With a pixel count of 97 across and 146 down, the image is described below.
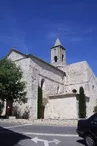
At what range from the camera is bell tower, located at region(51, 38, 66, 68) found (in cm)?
5038

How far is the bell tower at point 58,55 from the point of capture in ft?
165

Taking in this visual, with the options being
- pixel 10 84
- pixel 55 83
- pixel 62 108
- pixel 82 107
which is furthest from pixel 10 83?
pixel 55 83

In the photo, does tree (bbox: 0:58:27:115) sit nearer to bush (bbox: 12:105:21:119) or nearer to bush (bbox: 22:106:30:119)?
bush (bbox: 22:106:30:119)

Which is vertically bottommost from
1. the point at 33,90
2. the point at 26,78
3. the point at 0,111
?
the point at 0,111

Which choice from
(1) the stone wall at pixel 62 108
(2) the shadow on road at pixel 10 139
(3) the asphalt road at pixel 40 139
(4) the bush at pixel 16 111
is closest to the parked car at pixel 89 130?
(3) the asphalt road at pixel 40 139

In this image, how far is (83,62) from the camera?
41.7 meters

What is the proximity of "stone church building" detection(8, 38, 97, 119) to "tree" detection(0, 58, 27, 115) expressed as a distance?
97.9 inches

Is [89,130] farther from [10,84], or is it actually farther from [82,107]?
[82,107]

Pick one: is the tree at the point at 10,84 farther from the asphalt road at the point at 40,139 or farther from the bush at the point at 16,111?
the asphalt road at the point at 40,139

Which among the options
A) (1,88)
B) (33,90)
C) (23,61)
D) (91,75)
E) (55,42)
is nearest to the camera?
(1,88)

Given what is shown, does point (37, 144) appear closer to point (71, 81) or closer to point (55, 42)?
point (71, 81)

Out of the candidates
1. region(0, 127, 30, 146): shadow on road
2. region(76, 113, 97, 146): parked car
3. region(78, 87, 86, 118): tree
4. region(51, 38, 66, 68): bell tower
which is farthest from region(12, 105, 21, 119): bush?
region(76, 113, 97, 146): parked car

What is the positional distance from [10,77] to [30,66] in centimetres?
608

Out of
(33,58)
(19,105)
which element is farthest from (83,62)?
(19,105)
